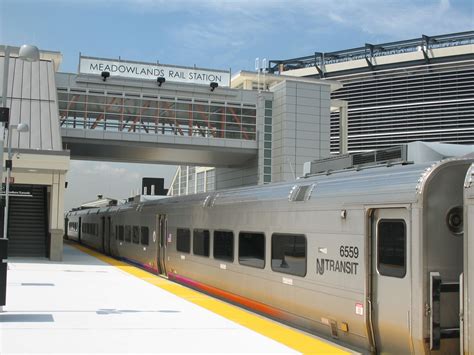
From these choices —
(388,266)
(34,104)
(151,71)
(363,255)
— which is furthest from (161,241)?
(151,71)

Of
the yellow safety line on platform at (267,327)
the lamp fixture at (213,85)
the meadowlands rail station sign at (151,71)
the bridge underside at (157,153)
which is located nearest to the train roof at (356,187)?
the yellow safety line on platform at (267,327)

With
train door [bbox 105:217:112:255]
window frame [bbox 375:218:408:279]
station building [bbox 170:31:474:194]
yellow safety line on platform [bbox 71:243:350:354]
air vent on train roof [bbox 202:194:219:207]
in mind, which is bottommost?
yellow safety line on platform [bbox 71:243:350:354]

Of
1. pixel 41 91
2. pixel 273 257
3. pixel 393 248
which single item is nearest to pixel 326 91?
pixel 41 91

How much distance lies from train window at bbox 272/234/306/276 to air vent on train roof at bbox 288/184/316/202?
1.94 feet

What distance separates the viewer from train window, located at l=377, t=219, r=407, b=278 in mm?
6910

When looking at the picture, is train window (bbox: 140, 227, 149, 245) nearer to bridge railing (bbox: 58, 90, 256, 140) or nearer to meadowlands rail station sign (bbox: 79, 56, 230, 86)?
bridge railing (bbox: 58, 90, 256, 140)

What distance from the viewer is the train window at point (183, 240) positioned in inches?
604

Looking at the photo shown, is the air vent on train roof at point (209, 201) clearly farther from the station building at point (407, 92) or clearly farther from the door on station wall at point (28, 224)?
the station building at point (407, 92)

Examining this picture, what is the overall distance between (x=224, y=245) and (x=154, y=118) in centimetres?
2786

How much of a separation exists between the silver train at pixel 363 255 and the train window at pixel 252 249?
2 centimetres

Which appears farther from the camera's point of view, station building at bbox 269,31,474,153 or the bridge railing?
station building at bbox 269,31,474,153

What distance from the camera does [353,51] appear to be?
83.5m

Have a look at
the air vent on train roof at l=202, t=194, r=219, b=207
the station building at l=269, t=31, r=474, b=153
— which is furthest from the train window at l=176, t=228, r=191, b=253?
the station building at l=269, t=31, r=474, b=153

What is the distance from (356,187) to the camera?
796 cm
